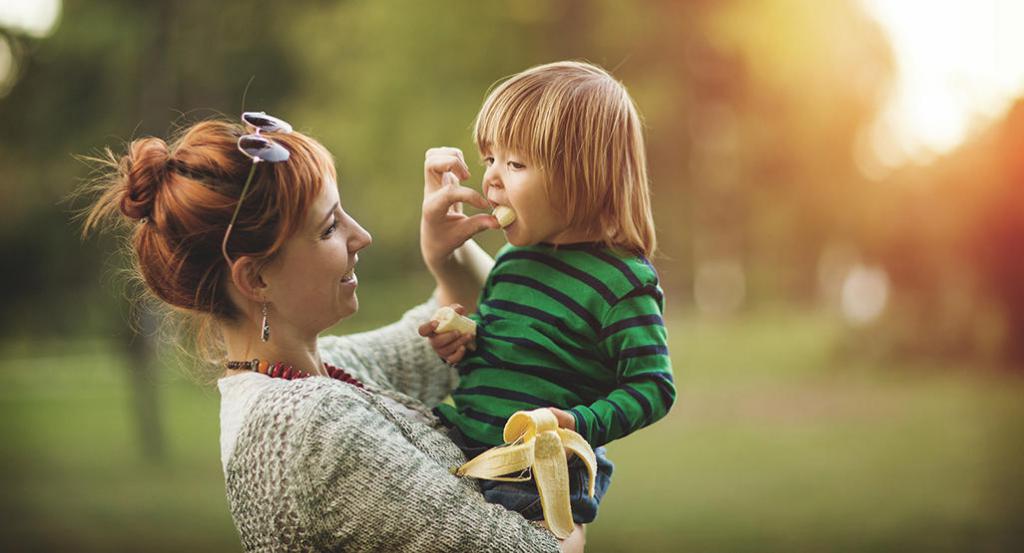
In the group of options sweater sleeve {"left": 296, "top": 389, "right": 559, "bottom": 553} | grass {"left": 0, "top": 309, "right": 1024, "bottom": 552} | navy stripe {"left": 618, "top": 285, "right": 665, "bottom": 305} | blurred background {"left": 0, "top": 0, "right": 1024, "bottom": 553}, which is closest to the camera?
sweater sleeve {"left": 296, "top": 389, "right": 559, "bottom": 553}

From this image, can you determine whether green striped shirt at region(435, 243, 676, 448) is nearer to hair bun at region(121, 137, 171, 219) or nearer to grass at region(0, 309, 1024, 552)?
hair bun at region(121, 137, 171, 219)

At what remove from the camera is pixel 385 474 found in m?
1.71

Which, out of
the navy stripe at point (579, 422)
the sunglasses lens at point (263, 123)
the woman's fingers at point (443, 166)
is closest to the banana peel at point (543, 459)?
the navy stripe at point (579, 422)

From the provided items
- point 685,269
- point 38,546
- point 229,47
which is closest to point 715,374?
point 685,269

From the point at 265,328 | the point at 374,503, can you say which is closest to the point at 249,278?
the point at 265,328

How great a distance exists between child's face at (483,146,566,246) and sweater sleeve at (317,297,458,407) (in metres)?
0.42

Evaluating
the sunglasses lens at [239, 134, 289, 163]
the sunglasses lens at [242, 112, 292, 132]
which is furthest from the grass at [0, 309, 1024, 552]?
the sunglasses lens at [239, 134, 289, 163]

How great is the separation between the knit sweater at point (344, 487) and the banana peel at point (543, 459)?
0.13 ft

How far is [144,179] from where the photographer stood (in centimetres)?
189

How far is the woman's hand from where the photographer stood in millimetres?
2055

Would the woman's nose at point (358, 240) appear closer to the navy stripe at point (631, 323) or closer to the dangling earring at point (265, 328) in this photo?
the dangling earring at point (265, 328)

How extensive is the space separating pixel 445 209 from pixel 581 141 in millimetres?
323

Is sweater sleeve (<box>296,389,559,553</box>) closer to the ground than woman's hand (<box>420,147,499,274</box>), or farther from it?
closer to the ground

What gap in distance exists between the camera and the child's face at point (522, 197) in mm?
1944
